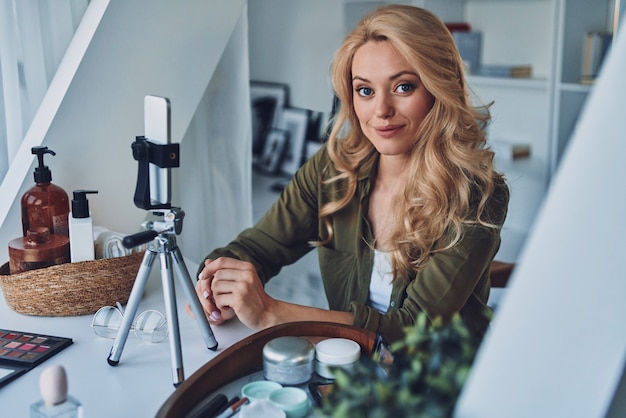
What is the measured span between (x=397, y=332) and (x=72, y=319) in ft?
1.96

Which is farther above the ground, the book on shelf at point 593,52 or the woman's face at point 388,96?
the book on shelf at point 593,52

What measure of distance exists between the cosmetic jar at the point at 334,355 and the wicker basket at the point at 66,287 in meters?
0.49

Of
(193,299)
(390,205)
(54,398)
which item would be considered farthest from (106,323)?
(390,205)

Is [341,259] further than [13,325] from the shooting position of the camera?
Yes

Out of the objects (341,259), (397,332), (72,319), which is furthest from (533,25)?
(72,319)

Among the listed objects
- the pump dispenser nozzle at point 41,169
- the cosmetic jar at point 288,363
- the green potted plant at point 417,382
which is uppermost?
the pump dispenser nozzle at point 41,169

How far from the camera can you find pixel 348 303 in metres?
1.66

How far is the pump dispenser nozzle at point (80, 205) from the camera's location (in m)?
1.41

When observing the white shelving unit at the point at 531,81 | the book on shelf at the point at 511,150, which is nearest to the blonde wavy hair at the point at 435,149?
the white shelving unit at the point at 531,81

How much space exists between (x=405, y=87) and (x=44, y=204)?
2.41ft

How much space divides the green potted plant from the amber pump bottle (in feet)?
2.88

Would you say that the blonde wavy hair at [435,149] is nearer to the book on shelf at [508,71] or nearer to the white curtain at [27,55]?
the white curtain at [27,55]

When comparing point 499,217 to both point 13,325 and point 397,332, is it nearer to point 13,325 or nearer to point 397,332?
point 397,332

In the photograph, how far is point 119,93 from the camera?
5.28ft
